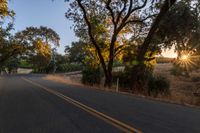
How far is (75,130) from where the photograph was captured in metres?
7.30

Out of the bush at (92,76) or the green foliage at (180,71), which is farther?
the green foliage at (180,71)

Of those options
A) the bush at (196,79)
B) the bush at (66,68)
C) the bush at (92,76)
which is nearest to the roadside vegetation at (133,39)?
the bush at (92,76)

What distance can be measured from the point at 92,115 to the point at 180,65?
33.5m

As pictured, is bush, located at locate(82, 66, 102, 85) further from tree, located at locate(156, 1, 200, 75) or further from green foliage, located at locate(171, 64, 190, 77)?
green foliage, located at locate(171, 64, 190, 77)

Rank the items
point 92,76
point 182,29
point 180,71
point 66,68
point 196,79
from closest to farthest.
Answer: point 182,29 < point 92,76 < point 180,71 < point 196,79 < point 66,68

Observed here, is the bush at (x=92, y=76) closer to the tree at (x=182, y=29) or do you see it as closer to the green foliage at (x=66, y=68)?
the tree at (x=182, y=29)

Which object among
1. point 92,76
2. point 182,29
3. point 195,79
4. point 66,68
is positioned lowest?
point 195,79

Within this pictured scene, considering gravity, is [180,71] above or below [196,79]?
above

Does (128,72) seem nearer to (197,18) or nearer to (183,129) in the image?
(197,18)

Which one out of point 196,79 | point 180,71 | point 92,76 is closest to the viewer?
point 92,76

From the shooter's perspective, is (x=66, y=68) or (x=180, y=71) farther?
(x=66, y=68)

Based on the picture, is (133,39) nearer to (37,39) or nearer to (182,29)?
(182,29)

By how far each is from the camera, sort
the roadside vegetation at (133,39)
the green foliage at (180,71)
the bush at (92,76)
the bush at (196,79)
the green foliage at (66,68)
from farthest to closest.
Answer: the green foliage at (66,68) < the bush at (196,79) < the green foliage at (180,71) < the bush at (92,76) < the roadside vegetation at (133,39)

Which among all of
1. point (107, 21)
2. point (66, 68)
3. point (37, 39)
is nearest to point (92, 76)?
point (107, 21)
